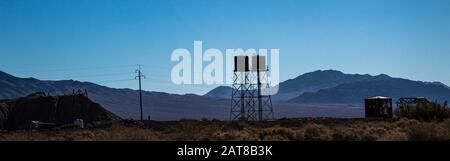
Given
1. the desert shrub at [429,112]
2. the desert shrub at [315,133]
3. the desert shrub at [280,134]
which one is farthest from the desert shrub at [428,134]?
the desert shrub at [429,112]

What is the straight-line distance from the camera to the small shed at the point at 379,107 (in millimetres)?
69312

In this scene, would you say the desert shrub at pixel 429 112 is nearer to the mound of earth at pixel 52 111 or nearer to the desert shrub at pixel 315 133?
the desert shrub at pixel 315 133

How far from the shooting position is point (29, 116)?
90.5 meters

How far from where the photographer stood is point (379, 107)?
229ft

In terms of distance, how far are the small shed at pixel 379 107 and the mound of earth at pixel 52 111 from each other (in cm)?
3666

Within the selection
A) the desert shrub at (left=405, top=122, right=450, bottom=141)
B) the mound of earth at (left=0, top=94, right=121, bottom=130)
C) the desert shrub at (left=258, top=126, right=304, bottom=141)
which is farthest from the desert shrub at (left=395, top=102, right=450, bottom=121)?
the mound of earth at (left=0, top=94, right=121, bottom=130)

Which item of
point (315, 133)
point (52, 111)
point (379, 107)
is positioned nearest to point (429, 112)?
point (379, 107)

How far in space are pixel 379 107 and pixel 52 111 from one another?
47722 mm

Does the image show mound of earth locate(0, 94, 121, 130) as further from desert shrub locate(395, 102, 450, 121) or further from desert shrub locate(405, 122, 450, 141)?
desert shrub locate(405, 122, 450, 141)

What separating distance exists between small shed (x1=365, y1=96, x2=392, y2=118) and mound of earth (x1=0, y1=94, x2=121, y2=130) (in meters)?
36.7
